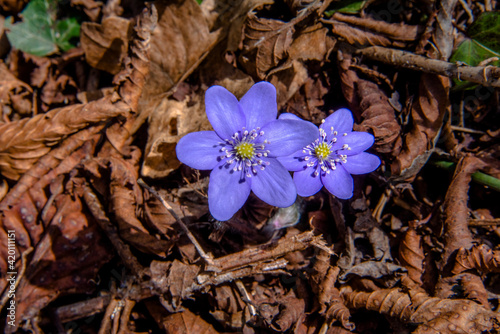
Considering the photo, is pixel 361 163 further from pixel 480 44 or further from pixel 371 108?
pixel 480 44

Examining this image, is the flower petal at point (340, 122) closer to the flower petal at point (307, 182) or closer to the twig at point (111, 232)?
the flower petal at point (307, 182)

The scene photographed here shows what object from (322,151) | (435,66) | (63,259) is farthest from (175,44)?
(435,66)

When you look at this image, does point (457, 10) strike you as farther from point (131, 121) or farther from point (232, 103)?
point (131, 121)

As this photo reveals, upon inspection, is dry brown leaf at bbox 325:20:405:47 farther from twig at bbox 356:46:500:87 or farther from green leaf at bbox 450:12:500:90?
green leaf at bbox 450:12:500:90

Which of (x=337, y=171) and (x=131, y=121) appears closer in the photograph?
(x=337, y=171)

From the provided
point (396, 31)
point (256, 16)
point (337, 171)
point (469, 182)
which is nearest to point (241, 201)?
point (337, 171)

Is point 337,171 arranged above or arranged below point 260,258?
above
